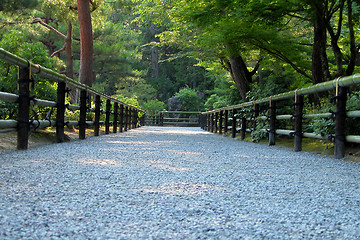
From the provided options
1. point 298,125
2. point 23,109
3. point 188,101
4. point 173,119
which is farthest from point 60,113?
point 188,101

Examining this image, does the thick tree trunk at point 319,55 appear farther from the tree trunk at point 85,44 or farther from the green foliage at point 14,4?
the green foliage at point 14,4

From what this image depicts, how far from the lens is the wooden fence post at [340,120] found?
4430 millimetres

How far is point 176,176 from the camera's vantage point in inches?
111

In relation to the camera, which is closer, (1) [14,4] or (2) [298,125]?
(2) [298,125]

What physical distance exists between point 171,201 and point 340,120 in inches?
123

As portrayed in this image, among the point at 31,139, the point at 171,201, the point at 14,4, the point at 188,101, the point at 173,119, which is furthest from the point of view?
the point at 188,101

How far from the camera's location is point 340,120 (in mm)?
4438

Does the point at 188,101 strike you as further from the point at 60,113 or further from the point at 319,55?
the point at 60,113

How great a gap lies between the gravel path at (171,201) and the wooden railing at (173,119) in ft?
87.3

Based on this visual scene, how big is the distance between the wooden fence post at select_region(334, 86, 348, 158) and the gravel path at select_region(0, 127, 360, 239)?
45.7 inches

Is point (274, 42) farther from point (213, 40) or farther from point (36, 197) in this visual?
point (36, 197)

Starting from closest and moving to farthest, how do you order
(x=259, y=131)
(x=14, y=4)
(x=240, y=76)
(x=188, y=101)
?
(x=259, y=131) < (x=14, y=4) < (x=240, y=76) < (x=188, y=101)

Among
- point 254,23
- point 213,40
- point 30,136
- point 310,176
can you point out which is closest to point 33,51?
point 30,136

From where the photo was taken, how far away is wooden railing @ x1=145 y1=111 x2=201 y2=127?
3027cm
